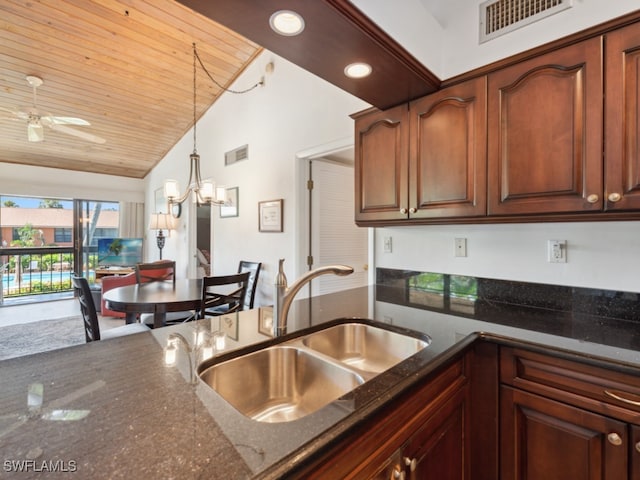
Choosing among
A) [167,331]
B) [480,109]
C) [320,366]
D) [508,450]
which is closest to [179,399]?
[320,366]

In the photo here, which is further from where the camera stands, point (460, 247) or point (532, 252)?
point (460, 247)

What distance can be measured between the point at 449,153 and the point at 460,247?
2.03ft

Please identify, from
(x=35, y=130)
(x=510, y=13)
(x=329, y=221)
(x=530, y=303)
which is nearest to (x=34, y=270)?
(x=35, y=130)

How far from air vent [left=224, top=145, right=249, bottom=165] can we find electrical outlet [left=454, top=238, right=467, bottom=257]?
290cm

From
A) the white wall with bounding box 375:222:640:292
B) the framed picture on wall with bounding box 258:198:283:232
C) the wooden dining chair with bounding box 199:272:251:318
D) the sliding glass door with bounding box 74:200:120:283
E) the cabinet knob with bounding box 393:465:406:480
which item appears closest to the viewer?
the cabinet knob with bounding box 393:465:406:480

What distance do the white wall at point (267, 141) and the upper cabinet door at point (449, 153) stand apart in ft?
3.54

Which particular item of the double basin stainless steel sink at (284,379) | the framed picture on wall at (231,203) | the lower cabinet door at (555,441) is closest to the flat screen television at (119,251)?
the framed picture on wall at (231,203)

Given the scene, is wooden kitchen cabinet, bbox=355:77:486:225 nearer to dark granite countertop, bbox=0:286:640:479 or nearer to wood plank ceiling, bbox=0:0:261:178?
dark granite countertop, bbox=0:286:640:479

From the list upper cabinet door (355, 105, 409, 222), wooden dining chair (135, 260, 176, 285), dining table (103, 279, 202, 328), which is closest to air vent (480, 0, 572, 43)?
upper cabinet door (355, 105, 409, 222)

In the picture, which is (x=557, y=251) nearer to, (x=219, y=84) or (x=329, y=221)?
(x=329, y=221)

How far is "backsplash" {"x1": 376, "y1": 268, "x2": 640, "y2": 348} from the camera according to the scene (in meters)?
1.29

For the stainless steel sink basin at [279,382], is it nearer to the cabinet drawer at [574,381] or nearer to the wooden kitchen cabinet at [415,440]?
the wooden kitchen cabinet at [415,440]

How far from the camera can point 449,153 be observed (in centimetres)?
162

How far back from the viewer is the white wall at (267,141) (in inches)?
118
